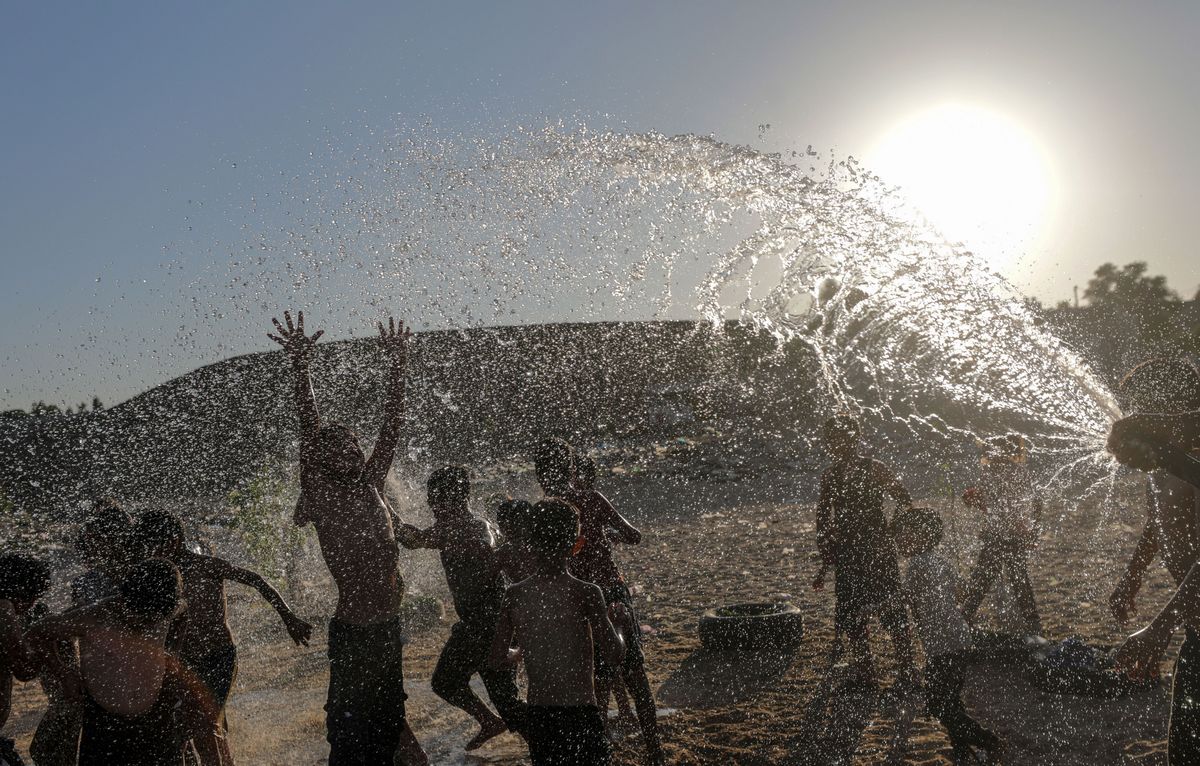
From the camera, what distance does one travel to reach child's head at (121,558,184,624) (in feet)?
11.2

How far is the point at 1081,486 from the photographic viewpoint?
17.4 metres

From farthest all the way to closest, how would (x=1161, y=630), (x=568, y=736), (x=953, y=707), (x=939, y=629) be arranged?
(x=939, y=629)
(x=953, y=707)
(x=568, y=736)
(x=1161, y=630)

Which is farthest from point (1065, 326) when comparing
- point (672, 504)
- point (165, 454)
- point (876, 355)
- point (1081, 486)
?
point (165, 454)

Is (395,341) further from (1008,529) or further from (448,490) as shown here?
(1008,529)

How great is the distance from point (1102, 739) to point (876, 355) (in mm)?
24771

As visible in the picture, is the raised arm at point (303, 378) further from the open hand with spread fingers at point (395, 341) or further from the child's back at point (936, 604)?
the child's back at point (936, 604)

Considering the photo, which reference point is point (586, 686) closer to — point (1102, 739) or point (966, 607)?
point (1102, 739)

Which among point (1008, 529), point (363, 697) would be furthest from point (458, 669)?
point (1008, 529)

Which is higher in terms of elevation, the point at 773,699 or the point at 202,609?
the point at 202,609

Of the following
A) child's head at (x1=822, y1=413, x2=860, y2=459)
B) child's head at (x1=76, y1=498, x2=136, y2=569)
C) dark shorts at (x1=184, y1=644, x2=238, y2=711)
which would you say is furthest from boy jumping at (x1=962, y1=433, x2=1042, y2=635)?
child's head at (x1=76, y1=498, x2=136, y2=569)

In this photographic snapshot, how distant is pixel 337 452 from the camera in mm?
4020

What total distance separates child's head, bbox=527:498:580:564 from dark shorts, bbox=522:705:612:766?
0.58 meters

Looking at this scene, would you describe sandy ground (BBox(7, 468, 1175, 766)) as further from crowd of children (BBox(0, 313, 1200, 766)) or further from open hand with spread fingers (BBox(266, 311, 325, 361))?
open hand with spread fingers (BBox(266, 311, 325, 361))

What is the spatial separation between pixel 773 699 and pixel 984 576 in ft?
7.21
